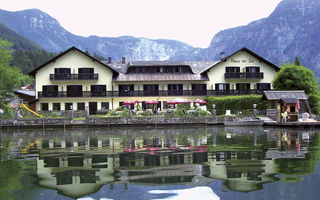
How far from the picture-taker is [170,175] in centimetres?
1071

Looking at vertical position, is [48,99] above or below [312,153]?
above

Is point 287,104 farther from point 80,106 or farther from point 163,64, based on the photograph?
point 80,106

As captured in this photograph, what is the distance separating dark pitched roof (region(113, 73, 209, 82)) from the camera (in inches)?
2100

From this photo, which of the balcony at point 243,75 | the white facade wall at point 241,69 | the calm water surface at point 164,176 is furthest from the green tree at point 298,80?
the calm water surface at point 164,176

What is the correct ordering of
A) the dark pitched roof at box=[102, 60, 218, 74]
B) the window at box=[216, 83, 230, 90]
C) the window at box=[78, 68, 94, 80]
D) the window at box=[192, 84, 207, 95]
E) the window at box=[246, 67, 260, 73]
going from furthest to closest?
the dark pitched roof at box=[102, 60, 218, 74], the window at box=[246, 67, 260, 73], the window at box=[216, 83, 230, 90], the window at box=[192, 84, 207, 95], the window at box=[78, 68, 94, 80]

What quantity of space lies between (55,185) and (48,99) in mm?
45557

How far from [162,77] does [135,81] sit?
450cm

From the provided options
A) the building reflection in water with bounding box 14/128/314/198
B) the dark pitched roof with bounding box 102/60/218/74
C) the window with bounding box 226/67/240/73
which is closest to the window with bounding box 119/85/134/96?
the dark pitched roof with bounding box 102/60/218/74

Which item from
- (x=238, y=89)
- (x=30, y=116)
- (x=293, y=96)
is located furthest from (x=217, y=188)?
(x=238, y=89)

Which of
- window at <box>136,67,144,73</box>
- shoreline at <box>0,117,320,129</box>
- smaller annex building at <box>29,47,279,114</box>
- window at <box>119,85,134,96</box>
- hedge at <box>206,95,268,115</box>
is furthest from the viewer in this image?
window at <box>136,67,144,73</box>

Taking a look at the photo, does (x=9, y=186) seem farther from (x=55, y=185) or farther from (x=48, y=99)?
(x=48, y=99)

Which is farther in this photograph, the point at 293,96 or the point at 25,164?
the point at 293,96

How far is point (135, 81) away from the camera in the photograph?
5347 cm

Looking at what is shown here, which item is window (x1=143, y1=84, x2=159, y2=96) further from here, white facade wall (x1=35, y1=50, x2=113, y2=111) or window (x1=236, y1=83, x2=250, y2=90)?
window (x1=236, y1=83, x2=250, y2=90)
